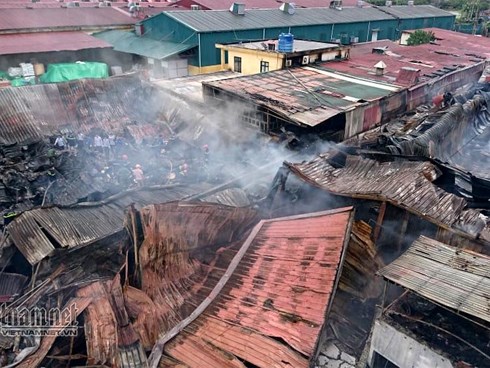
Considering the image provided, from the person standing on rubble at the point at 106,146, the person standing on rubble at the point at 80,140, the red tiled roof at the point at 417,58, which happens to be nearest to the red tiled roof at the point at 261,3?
the red tiled roof at the point at 417,58

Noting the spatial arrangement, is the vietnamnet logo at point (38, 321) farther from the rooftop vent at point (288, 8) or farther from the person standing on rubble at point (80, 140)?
the rooftop vent at point (288, 8)

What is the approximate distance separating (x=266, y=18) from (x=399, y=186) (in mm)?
30733

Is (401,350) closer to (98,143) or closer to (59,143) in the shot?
(98,143)

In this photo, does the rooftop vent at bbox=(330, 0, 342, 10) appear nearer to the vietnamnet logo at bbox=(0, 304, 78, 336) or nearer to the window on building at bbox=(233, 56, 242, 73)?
the window on building at bbox=(233, 56, 242, 73)

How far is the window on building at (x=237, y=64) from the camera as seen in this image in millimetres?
29197

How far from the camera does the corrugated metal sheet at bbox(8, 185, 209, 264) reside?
424 inches

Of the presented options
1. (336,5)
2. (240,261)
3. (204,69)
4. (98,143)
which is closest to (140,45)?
(204,69)

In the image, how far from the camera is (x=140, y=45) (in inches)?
1357

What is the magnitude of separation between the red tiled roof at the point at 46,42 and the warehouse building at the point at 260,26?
5194 millimetres

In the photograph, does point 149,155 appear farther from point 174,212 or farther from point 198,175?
point 174,212

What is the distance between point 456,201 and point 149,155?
46.2ft

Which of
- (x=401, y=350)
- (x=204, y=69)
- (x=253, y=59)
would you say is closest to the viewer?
(x=401, y=350)

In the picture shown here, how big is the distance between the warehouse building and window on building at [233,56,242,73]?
273cm

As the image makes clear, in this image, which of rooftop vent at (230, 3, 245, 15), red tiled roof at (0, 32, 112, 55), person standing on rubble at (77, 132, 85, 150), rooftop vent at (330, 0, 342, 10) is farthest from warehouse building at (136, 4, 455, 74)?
person standing on rubble at (77, 132, 85, 150)
